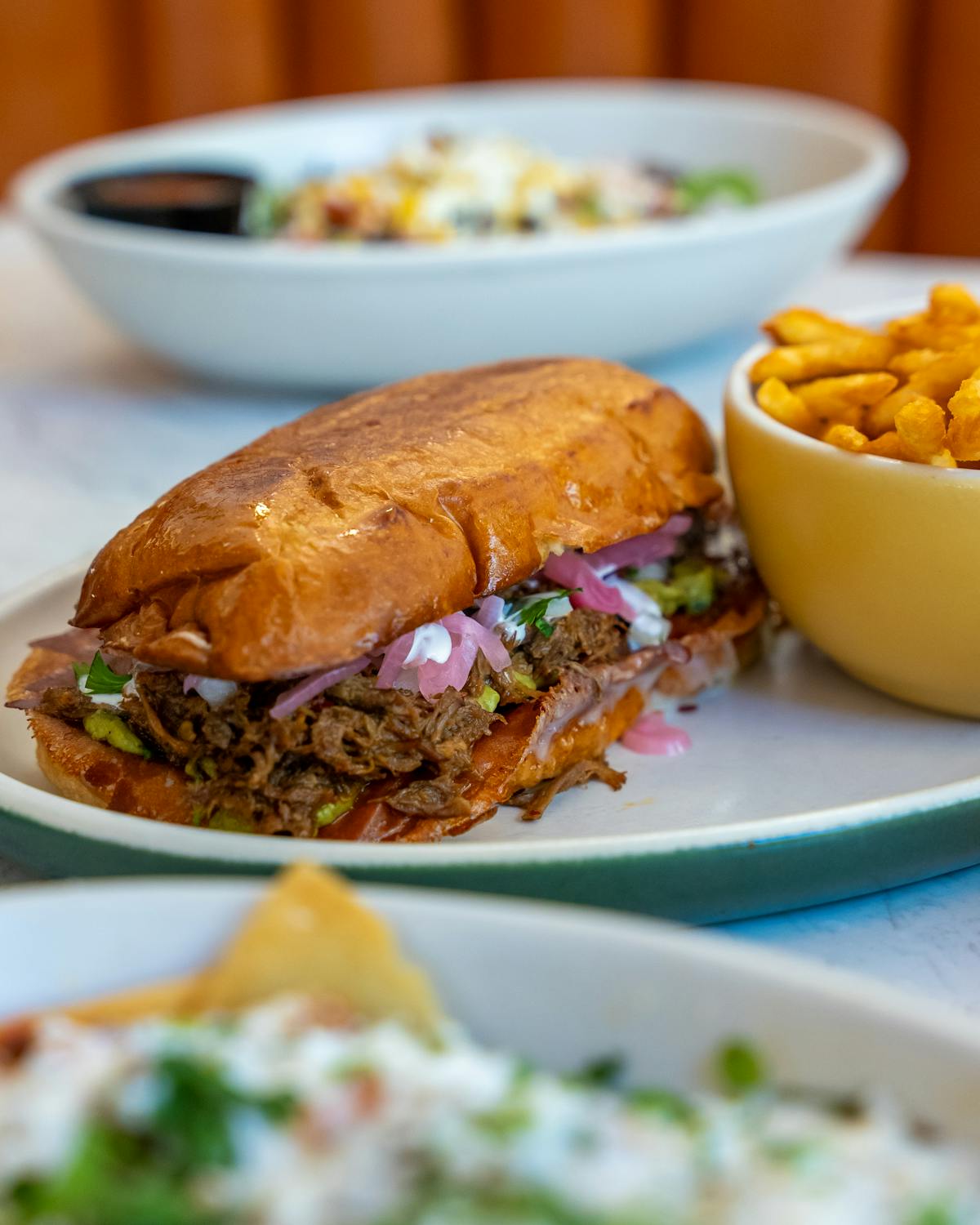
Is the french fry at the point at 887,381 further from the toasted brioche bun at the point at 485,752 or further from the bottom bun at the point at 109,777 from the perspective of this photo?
the bottom bun at the point at 109,777

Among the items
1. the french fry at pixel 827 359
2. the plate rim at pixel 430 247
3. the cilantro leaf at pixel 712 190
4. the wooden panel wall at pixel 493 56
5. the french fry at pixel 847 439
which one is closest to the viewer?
the french fry at pixel 847 439

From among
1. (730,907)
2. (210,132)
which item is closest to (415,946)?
(730,907)

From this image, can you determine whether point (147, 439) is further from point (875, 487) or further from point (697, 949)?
point (697, 949)

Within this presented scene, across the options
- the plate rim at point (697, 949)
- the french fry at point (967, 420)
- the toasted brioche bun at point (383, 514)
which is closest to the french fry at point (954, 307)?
the french fry at point (967, 420)

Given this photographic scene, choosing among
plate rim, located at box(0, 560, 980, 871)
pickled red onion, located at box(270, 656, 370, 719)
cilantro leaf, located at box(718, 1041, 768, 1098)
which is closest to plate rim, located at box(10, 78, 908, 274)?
pickled red onion, located at box(270, 656, 370, 719)

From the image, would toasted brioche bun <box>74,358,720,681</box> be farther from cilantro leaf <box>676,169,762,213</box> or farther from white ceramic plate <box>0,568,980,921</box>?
cilantro leaf <box>676,169,762,213</box>
